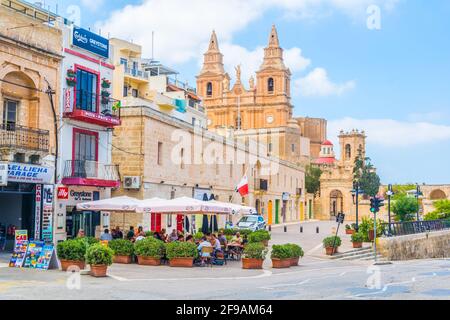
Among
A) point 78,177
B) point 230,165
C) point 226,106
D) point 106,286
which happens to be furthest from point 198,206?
point 226,106

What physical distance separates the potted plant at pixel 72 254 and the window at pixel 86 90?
985cm

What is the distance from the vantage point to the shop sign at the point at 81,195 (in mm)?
28634

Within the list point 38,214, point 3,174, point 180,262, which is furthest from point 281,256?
point 3,174

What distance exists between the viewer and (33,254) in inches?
816

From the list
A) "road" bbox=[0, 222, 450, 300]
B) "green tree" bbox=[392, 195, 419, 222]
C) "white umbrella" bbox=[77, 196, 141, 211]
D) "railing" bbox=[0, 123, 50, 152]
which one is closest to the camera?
"road" bbox=[0, 222, 450, 300]

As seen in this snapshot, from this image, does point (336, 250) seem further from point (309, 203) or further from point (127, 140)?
point (309, 203)

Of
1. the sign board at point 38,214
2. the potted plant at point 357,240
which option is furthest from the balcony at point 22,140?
the potted plant at point 357,240

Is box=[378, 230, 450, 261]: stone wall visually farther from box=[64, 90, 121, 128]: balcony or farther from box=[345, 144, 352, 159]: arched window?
box=[345, 144, 352, 159]: arched window

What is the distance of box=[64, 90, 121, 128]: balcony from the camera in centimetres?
2777

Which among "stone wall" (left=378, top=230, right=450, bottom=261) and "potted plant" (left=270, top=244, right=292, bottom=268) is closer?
"potted plant" (left=270, top=244, right=292, bottom=268)

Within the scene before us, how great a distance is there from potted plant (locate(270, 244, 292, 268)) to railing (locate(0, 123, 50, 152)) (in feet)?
33.2

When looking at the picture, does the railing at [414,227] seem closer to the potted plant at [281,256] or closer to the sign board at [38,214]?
the potted plant at [281,256]

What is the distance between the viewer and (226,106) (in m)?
122

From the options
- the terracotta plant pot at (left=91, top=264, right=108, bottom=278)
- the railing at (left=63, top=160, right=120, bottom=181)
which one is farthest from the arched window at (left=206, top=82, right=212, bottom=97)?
the terracotta plant pot at (left=91, top=264, right=108, bottom=278)
